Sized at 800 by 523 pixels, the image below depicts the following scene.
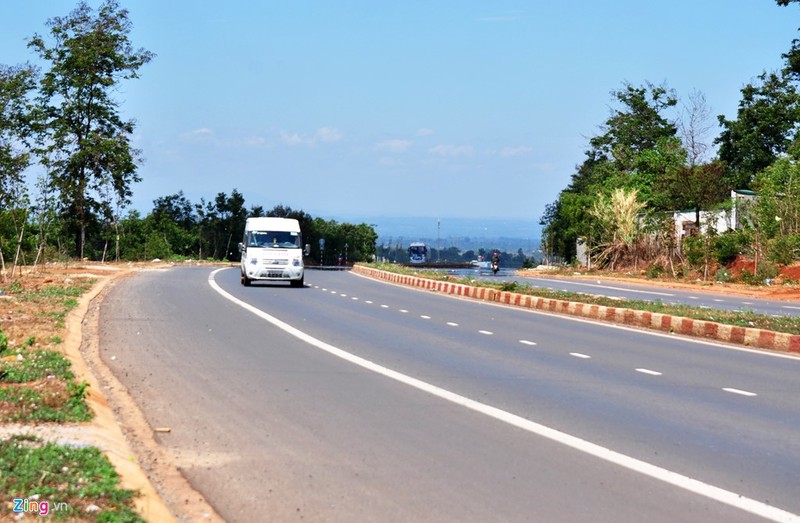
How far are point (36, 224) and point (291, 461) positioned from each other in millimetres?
32404

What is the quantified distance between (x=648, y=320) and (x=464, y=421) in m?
12.3

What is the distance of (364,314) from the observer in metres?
22.1

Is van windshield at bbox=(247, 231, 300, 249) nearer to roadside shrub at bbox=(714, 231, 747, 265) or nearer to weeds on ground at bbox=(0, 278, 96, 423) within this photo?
weeds on ground at bbox=(0, 278, 96, 423)

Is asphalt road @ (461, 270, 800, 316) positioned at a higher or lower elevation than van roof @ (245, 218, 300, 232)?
lower

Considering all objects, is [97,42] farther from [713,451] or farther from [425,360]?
[713,451]

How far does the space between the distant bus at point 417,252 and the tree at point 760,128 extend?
58.0m

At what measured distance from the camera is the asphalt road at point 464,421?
652 centimetres

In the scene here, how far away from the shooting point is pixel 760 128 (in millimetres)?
71375

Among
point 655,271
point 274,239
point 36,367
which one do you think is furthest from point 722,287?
point 36,367

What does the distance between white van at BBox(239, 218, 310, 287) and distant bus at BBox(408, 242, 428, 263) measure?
91192mm

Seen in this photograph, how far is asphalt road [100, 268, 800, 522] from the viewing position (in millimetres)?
6523

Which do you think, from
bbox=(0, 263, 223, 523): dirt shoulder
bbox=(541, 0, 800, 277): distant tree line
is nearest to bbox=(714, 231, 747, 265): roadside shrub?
bbox=(541, 0, 800, 277): distant tree line

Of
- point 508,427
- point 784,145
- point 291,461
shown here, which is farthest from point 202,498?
point 784,145

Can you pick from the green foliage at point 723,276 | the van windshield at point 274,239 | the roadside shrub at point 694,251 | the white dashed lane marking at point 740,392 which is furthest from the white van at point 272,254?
the white dashed lane marking at point 740,392
